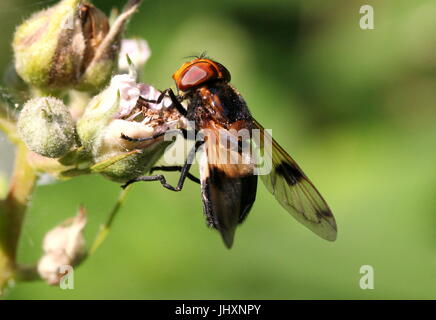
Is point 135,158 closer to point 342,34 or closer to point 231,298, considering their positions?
point 231,298

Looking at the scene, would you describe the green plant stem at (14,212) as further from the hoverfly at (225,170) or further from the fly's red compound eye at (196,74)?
the fly's red compound eye at (196,74)

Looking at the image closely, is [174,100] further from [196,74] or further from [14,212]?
[14,212]

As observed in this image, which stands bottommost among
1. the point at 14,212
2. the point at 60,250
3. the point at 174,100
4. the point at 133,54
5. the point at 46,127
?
the point at 60,250

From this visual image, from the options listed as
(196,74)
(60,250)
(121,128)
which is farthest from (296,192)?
(60,250)

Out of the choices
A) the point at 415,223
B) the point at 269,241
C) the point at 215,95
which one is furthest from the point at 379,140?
the point at 215,95

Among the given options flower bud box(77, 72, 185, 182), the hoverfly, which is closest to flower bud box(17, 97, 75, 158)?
flower bud box(77, 72, 185, 182)
